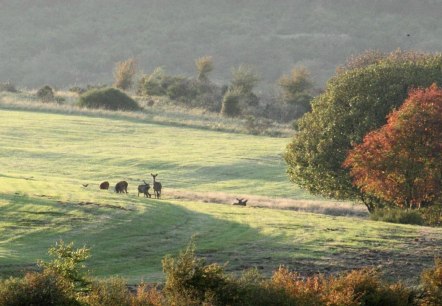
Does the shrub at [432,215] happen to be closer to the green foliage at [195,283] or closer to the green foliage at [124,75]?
the green foliage at [195,283]

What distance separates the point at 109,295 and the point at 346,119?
38704mm

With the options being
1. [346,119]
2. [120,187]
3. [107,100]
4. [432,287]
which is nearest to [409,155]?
[346,119]

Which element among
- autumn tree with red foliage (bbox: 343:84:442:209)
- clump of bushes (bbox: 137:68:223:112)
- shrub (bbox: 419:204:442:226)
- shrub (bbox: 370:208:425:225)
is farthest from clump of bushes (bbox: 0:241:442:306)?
clump of bushes (bbox: 137:68:223:112)

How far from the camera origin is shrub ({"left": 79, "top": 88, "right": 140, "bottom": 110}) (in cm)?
11606

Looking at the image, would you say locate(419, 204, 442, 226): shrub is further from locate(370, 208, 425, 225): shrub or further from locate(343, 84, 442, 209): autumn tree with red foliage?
locate(370, 208, 425, 225): shrub

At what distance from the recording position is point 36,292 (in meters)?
22.7

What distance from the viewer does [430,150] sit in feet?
173

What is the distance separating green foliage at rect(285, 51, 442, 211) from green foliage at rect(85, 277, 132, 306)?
35.6 m

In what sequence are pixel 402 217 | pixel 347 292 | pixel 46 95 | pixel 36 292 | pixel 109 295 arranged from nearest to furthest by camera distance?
pixel 36 292, pixel 109 295, pixel 347 292, pixel 402 217, pixel 46 95

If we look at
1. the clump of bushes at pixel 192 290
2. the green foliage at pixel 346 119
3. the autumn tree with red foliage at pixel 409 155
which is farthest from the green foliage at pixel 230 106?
the clump of bushes at pixel 192 290

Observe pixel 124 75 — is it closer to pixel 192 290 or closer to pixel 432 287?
pixel 432 287

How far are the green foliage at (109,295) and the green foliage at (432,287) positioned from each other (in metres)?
8.10

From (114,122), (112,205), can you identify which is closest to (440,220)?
(112,205)

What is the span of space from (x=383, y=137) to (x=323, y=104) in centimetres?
1148
